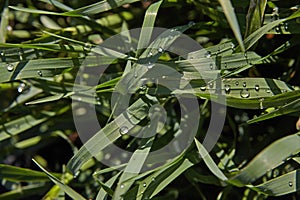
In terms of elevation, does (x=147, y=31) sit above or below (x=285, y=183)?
above

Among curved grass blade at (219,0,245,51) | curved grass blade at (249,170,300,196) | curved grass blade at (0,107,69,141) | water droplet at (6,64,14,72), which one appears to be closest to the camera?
curved grass blade at (219,0,245,51)

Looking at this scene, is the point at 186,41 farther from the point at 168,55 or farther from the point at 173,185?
the point at 173,185

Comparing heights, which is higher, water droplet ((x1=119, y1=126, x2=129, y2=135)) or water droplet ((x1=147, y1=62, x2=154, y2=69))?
water droplet ((x1=147, y1=62, x2=154, y2=69))

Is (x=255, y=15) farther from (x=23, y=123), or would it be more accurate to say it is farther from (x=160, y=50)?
(x=23, y=123)

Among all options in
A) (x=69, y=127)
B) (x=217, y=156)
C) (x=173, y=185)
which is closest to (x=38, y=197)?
(x=69, y=127)

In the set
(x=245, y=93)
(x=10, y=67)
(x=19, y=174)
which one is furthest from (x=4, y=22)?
(x=245, y=93)

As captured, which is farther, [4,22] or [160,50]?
[4,22]

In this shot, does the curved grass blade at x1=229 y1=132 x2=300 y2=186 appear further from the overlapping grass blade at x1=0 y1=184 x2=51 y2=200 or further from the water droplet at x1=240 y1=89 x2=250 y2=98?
the overlapping grass blade at x1=0 y1=184 x2=51 y2=200

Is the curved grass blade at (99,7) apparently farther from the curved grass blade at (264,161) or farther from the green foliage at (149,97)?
the curved grass blade at (264,161)

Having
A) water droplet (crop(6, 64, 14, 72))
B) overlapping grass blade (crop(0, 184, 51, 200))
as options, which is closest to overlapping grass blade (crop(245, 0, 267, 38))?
water droplet (crop(6, 64, 14, 72))

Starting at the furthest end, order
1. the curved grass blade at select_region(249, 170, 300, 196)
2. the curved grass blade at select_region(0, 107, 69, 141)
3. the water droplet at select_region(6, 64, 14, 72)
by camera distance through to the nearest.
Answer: the curved grass blade at select_region(0, 107, 69, 141) < the water droplet at select_region(6, 64, 14, 72) < the curved grass blade at select_region(249, 170, 300, 196)
